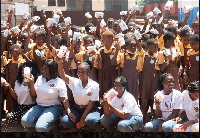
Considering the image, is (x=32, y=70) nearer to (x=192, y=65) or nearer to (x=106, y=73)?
(x=106, y=73)

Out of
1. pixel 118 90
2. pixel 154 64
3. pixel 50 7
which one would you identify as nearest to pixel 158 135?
pixel 118 90

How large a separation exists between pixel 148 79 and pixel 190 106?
95cm

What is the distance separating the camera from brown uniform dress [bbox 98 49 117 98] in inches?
161

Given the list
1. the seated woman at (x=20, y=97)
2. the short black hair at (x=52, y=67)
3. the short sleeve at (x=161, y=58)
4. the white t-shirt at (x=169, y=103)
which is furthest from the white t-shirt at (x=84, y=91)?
the short sleeve at (x=161, y=58)

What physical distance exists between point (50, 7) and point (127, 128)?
3903mm

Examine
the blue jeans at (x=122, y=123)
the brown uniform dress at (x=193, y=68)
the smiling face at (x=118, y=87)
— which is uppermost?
the brown uniform dress at (x=193, y=68)

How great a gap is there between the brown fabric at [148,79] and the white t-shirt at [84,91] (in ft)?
2.35

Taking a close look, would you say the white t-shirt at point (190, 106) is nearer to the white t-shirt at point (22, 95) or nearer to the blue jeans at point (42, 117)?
the blue jeans at point (42, 117)

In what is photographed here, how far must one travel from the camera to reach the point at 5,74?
4336mm

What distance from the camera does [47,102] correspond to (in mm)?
3732

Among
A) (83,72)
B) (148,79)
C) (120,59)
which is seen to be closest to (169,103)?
(148,79)

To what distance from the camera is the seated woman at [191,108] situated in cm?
307

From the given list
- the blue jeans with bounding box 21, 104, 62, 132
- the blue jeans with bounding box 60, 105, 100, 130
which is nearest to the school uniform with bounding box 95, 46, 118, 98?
the blue jeans with bounding box 60, 105, 100, 130

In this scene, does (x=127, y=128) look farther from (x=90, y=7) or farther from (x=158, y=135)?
Answer: (x=90, y=7)
